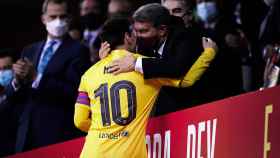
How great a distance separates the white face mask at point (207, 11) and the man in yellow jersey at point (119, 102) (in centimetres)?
364

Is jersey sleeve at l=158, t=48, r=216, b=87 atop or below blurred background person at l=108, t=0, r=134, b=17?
below

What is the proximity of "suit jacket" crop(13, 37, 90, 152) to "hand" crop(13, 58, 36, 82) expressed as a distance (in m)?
0.14

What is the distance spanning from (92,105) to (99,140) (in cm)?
27

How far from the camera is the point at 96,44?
11.1 metres

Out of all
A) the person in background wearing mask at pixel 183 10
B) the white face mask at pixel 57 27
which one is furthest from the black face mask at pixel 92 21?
the person in background wearing mask at pixel 183 10

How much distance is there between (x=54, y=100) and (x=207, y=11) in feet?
7.70

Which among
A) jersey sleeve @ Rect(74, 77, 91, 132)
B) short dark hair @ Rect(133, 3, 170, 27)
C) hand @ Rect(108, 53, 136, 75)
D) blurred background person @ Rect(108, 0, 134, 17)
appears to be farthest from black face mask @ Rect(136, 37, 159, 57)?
blurred background person @ Rect(108, 0, 134, 17)

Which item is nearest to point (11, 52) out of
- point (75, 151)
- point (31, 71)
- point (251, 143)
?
point (31, 71)

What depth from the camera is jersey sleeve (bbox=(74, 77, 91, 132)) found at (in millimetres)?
7680

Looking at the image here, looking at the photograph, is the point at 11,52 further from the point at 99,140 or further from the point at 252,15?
the point at 99,140

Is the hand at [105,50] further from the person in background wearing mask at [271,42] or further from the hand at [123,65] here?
the person in background wearing mask at [271,42]

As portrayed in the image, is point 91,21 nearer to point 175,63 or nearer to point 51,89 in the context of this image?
point 51,89

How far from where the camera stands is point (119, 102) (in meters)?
7.40

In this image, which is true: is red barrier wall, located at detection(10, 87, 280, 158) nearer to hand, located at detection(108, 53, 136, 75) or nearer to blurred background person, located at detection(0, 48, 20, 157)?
hand, located at detection(108, 53, 136, 75)
